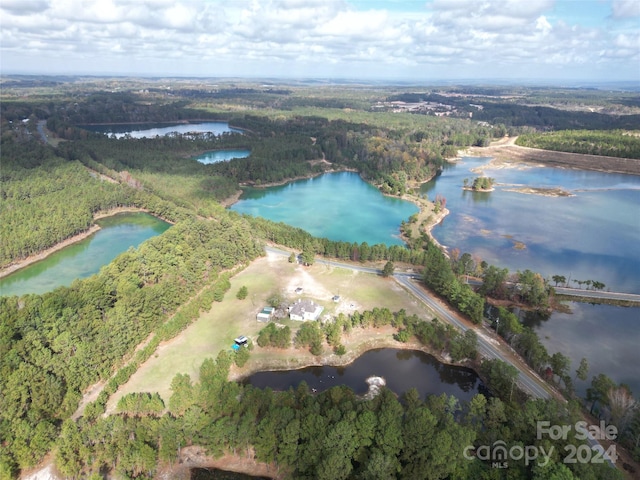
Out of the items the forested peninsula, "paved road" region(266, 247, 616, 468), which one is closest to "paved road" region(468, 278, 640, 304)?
the forested peninsula

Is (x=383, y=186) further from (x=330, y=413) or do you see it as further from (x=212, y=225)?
(x=330, y=413)

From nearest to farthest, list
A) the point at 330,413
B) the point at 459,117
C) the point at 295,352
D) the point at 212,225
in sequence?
1. the point at 330,413
2. the point at 295,352
3. the point at 212,225
4. the point at 459,117

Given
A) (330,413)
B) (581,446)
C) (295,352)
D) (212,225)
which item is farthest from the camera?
(212,225)

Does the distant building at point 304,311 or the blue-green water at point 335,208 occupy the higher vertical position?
the distant building at point 304,311

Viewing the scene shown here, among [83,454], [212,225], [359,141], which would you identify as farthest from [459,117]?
[83,454]

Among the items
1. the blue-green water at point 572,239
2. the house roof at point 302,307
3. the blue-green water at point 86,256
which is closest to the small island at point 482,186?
the blue-green water at point 572,239

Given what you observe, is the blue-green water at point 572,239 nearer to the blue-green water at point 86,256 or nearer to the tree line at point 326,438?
the tree line at point 326,438
